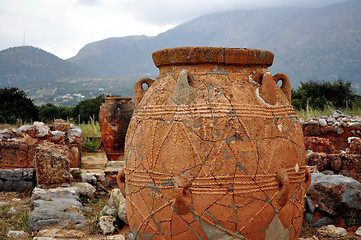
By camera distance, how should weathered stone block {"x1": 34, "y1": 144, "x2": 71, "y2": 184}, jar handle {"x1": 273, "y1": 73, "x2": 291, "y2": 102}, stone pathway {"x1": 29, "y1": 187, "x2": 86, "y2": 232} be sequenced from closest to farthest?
jar handle {"x1": 273, "y1": 73, "x2": 291, "y2": 102} → stone pathway {"x1": 29, "y1": 187, "x2": 86, "y2": 232} → weathered stone block {"x1": 34, "y1": 144, "x2": 71, "y2": 184}

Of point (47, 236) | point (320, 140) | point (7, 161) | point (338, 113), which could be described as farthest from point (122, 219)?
point (338, 113)

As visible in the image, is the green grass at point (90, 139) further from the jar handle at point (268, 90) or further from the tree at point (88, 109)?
the tree at point (88, 109)

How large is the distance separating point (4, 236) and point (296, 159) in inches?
134

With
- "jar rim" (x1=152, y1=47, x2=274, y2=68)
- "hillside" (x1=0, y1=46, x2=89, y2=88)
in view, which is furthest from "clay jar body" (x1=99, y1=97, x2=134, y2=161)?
"hillside" (x1=0, y1=46, x2=89, y2=88)

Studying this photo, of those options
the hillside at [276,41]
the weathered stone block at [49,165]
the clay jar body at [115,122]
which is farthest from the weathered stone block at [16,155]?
the hillside at [276,41]

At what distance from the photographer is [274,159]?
2775 millimetres

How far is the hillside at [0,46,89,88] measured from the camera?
90.0 metres

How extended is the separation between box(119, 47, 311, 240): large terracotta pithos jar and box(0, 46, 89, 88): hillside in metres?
89.7

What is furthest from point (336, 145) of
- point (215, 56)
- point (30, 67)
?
point (30, 67)

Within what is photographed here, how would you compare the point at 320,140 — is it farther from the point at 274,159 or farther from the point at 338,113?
the point at 274,159

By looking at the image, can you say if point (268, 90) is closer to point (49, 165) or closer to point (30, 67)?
point (49, 165)

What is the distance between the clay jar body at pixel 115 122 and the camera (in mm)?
9164

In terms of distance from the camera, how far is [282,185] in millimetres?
2768

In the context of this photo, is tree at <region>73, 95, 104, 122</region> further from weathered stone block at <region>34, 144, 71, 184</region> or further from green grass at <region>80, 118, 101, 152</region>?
weathered stone block at <region>34, 144, 71, 184</region>
